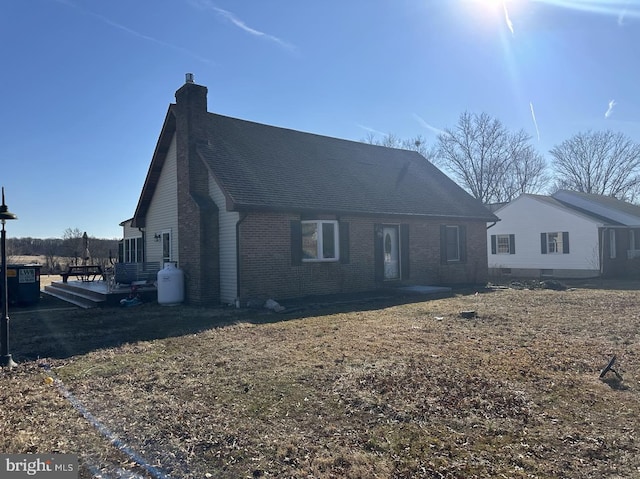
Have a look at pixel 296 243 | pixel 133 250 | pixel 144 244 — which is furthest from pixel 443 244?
pixel 133 250

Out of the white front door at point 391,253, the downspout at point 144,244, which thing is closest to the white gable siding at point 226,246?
the white front door at point 391,253

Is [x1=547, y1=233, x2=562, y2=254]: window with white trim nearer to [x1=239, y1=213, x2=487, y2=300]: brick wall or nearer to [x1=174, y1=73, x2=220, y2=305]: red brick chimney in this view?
[x1=239, y1=213, x2=487, y2=300]: brick wall

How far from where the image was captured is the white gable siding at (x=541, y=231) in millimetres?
23859

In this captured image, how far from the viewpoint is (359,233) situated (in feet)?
50.1

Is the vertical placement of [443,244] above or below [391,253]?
above

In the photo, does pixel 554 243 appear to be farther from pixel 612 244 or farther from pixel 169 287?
pixel 169 287

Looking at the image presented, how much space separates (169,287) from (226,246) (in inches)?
84.1

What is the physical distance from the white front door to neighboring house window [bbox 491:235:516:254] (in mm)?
13629

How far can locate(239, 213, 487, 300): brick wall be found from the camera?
12.8 metres

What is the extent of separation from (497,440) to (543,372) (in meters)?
2.37

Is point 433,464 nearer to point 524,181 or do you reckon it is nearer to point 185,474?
point 185,474

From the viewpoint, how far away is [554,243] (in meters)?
25.5

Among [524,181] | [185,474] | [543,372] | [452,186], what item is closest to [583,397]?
[543,372]

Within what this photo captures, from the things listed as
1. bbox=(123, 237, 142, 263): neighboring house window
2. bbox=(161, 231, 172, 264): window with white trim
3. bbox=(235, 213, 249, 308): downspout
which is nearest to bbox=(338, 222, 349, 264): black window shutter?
bbox=(235, 213, 249, 308): downspout
